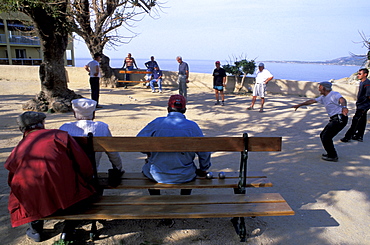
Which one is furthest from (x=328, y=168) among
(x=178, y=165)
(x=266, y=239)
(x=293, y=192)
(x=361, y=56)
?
(x=361, y=56)

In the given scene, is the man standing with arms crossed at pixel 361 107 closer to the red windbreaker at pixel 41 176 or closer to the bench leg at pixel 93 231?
the bench leg at pixel 93 231

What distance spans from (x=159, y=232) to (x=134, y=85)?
15010 mm

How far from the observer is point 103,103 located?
11219 millimetres

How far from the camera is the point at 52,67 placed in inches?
372

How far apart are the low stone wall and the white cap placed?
42.5 feet

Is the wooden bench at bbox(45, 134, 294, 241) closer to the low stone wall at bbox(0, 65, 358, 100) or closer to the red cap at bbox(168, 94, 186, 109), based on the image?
the red cap at bbox(168, 94, 186, 109)

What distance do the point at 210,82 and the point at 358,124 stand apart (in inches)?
409

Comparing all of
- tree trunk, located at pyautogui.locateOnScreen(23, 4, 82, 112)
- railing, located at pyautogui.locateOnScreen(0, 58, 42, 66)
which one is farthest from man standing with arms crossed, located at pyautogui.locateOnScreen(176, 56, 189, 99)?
railing, located at pyautogui.locateOnScreen(0, 58, 42, 66)

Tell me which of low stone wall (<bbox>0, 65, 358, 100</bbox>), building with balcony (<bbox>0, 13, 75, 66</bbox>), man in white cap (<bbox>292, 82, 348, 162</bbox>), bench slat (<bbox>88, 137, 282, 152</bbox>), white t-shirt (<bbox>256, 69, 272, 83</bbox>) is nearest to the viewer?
bench slat (<bbox>88, 137, 282, 152</bbox>)

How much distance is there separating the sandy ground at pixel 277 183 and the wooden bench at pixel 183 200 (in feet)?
1.23

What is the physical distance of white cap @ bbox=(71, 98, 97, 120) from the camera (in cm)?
315

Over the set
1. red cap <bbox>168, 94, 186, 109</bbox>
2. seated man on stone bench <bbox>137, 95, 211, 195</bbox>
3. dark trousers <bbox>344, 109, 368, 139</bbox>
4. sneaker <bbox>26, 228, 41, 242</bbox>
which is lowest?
sneaker <bbox>26, 228, 41, 242</bbox>

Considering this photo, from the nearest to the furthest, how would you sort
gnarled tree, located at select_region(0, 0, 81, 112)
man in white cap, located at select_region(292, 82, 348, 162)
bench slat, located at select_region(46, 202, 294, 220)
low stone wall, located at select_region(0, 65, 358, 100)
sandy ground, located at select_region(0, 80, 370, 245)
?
bench slat, located at select_region(46, 202, 294, 220) < sandy ground, located at select_region(0, 80, 370, 245) < man in white cap, located at select_region(292, 82, 348, 162) < gnarled tree, located at select_region(0, 0, 81, 112) < low stone wall, located at select_region(0, 65, 358, 100)

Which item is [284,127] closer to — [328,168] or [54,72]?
[328,168]
